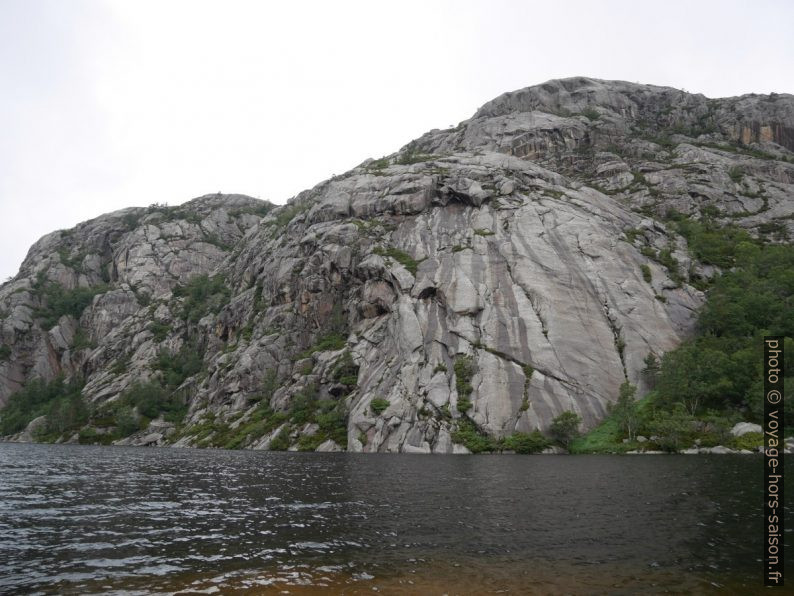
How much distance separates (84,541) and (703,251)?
443ft

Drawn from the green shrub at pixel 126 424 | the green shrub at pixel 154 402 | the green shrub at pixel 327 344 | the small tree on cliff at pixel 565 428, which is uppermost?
the green shrub at pixel 327 344

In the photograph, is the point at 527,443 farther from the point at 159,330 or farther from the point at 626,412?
the point at 159,330

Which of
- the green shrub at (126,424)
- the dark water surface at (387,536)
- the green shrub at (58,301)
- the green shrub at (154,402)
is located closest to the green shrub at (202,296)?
the green shrub at (154,402)

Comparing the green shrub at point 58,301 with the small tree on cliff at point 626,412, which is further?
the green shrub at point 58,301

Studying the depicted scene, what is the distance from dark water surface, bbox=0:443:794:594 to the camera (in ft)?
48.8

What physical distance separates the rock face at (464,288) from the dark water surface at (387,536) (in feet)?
148

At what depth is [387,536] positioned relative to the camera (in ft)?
67.6

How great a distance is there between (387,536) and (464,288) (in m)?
81.4

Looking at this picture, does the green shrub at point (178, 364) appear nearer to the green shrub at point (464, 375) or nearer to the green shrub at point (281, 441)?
the green shrub at point (281, 441)

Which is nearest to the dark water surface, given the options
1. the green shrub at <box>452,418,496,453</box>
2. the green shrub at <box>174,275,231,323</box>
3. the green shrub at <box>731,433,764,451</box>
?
the green shrub at <box>731,433,764,451</box>

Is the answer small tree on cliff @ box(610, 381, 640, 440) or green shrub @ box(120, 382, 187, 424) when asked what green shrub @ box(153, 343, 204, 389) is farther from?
small tree on cliff @ box(610, 381, 640, 440)

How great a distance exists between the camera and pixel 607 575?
15.5 metres

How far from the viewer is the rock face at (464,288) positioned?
3369 inches

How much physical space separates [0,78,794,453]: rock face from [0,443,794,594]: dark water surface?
→ 45257 millimetres
